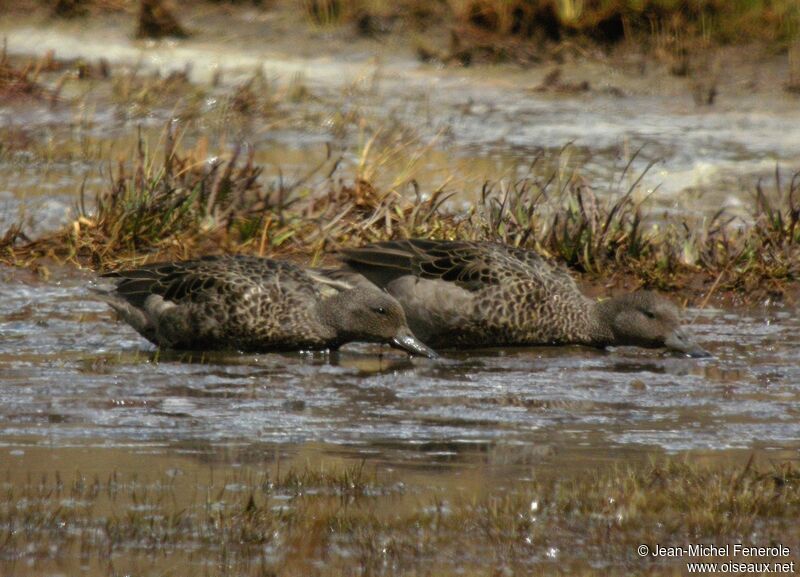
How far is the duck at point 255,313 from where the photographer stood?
283 inches

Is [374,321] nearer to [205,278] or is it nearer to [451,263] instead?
[451,263]

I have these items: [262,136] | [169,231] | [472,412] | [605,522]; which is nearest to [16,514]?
[605,522]

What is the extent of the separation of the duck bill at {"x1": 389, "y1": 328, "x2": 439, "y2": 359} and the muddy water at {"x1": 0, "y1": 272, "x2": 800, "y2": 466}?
0.06 m

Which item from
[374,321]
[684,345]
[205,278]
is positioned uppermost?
[205,278]

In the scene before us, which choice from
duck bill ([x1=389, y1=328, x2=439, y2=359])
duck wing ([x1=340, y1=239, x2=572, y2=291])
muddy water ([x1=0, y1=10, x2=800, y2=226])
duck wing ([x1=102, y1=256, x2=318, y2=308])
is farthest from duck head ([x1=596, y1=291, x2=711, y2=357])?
Answer: muddy water ([x1=0, y1=10, x2=800, y2=226])

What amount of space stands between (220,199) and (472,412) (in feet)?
11.9

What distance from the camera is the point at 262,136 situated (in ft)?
42.1

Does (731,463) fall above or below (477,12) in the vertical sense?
below

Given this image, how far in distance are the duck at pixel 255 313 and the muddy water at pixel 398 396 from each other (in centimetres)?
9

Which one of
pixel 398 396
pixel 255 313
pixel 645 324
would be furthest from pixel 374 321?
pixel 645 324

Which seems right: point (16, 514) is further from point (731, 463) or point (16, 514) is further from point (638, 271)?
point (638, 271)

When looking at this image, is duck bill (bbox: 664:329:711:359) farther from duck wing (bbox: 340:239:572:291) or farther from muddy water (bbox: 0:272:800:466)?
duck wing (bbox: 340:239:572:291)

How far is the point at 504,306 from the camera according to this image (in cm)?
745

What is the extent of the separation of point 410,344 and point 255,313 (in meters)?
0.68
